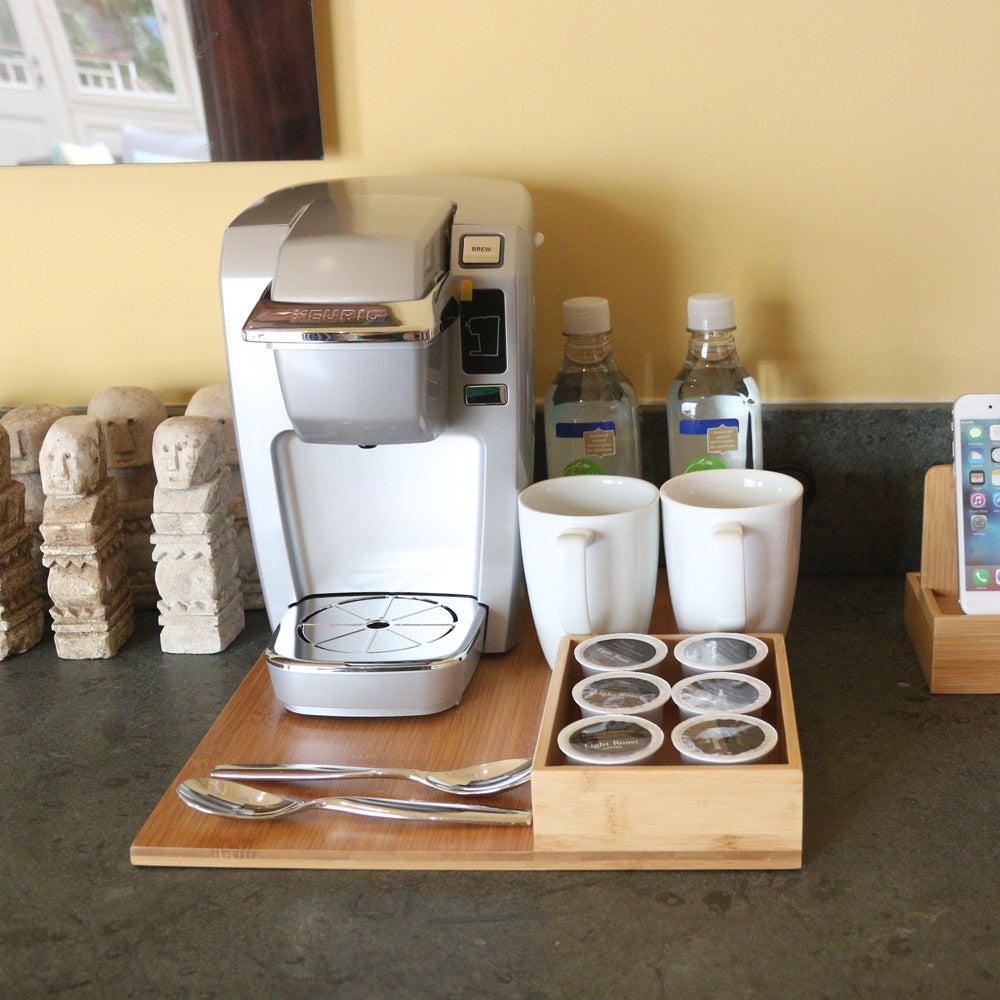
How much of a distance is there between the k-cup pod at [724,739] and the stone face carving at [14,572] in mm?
572

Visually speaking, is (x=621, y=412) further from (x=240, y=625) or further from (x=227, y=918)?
(x=227, y=918)

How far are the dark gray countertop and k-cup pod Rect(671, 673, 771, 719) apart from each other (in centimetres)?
7

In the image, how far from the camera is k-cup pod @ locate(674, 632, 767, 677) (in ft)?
2.42

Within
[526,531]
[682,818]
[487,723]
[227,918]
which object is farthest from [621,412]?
[227,918]

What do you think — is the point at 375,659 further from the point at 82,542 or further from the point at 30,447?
the point at 30,447

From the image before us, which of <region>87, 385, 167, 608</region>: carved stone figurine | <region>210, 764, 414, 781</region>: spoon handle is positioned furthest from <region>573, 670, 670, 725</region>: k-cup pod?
<region>87, 385, 167, 608</region>: carved stone figurine

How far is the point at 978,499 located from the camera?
0.82m

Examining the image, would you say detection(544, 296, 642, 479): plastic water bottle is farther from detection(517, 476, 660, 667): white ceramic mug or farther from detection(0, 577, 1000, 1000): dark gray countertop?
detection(0, 577, 1000, 1000): dark gray countertop

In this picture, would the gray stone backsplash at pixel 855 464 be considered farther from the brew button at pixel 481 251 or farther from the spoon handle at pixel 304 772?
the spoon handle at pixel 304 772

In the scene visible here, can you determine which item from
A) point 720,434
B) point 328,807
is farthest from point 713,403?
point 328,807

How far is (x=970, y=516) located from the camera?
82 centimetres

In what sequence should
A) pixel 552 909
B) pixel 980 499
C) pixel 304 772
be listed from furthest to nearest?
pixel 980 499 < pixel 304 772 < pixel 552 909

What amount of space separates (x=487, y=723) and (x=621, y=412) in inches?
11.6

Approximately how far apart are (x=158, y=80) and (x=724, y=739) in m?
0.71
